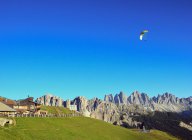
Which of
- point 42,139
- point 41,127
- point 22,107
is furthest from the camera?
point 22,107

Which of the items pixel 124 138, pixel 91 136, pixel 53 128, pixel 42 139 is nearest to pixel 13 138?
pixel 42 139

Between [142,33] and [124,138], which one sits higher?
[142,33]

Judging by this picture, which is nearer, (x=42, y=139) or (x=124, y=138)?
(x=42, y=139)

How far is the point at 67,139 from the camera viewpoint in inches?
2714

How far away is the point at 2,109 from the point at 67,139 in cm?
2971

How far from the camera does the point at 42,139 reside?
6347 centimetres

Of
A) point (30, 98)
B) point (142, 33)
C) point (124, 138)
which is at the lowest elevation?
point (124, 138)

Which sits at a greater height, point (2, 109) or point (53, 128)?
point (2, 109)

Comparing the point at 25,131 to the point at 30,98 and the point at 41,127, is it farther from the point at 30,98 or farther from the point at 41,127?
the point at 30,98

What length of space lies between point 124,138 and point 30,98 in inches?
2257

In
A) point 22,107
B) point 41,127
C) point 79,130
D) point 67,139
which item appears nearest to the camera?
point 67,139

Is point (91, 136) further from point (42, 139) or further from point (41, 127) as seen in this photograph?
point (42, 139)

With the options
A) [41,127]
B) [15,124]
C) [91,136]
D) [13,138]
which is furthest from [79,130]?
[13,138]

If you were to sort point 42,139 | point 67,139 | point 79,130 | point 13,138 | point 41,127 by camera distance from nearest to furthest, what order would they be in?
point 13,138 → point 42,139 → point 67,139 → point 41,127 → point 79,130
